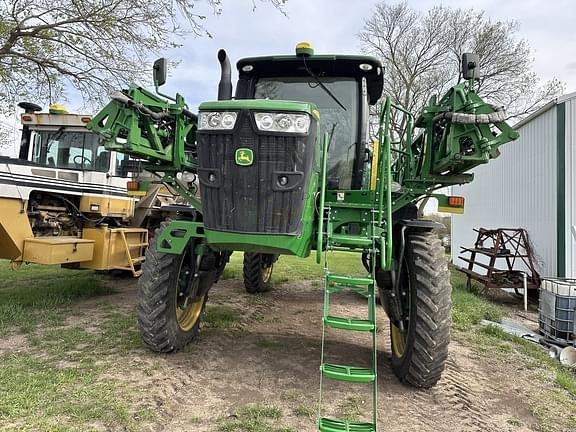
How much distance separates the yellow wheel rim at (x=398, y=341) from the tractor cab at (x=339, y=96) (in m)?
1.50

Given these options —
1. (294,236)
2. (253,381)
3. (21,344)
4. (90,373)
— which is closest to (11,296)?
(21,344)

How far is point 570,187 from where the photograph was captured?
315 inches

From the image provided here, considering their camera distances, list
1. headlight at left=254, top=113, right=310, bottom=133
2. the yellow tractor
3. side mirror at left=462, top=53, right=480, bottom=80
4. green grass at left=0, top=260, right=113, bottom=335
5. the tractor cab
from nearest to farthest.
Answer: headlight at left=254, top=113, right=310, bottom=133 < side mirror at left=462, top=53, right=480, bottom=80 < the tractor cab < green grass at left=0, top=260, right=113, bottom=335 < the yellow tractor

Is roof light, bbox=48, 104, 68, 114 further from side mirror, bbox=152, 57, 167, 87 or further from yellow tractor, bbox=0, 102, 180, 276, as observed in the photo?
side mirror, bbox=152, 57, 167, 87

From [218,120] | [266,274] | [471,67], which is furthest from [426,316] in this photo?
[266,274]

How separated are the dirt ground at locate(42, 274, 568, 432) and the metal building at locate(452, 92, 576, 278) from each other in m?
4.39

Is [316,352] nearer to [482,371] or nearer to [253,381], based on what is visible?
[253,381]

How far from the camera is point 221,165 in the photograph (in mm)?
3238

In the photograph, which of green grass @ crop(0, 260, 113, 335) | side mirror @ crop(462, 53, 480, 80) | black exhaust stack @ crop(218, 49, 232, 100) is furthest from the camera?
green grass @ crop(0, 260, 113, 335)

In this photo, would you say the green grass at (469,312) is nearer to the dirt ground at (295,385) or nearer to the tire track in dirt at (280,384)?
the dirt ground at (295,385)

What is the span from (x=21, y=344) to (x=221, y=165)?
293 centimetres

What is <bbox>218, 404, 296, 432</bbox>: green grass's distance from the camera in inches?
109

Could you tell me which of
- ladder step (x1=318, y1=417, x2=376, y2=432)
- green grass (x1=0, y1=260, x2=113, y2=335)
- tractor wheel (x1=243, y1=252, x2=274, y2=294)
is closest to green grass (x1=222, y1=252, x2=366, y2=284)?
tractor wheel (x1=243, y1=252, x2=274, y2=294)

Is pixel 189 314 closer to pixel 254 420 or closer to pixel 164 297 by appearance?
pixel 164 297
